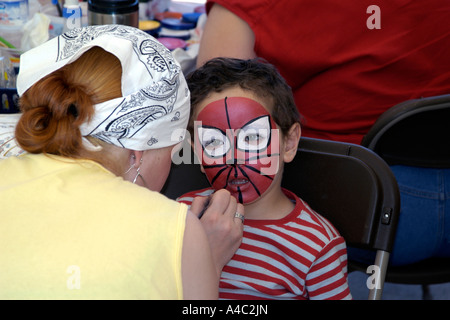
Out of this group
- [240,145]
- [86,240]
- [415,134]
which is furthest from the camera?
[415,134]

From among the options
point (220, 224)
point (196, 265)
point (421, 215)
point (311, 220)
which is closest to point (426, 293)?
point (421, 215)

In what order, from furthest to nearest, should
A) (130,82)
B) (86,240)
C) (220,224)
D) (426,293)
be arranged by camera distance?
(426,293)
(220,224)
(130,82)
(86,240)

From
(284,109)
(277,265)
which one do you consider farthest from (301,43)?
(277,265)

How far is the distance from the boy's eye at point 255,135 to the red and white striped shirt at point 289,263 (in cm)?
18

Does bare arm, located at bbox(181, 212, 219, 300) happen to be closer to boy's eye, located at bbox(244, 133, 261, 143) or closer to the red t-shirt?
boy's eye, located at bbox(244, 133, 261, 143)

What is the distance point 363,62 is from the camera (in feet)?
5.11

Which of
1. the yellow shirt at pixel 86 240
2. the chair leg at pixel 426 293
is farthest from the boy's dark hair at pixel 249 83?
the chair leg at pixel 426 293

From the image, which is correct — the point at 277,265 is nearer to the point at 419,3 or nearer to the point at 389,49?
the point at 389,49

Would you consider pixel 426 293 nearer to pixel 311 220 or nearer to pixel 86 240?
pixel 311 220

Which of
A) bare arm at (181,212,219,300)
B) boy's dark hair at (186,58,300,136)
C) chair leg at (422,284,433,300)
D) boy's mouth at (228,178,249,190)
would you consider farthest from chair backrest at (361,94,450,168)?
chair leg at (422,284,433,300)

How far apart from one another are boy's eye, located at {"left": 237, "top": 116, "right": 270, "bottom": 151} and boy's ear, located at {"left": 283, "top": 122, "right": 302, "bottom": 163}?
0.07m

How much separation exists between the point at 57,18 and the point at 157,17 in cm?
50

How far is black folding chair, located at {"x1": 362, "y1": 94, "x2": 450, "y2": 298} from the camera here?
4.80ft

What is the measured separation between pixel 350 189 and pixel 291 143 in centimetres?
17
